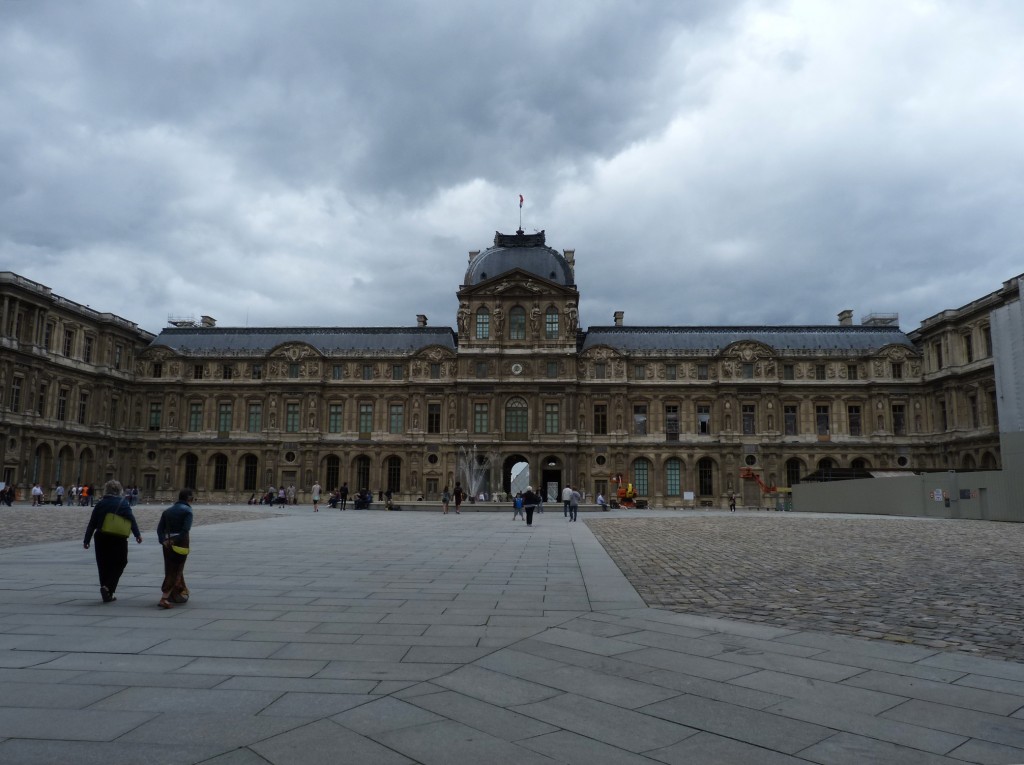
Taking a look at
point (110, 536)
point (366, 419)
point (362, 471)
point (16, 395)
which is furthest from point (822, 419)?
point (110, 536)

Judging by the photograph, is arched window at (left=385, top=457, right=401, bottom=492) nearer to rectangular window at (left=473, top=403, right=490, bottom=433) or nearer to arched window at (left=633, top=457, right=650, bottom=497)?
rectangular window at (left=473, top=403, right=490, bottom=433)

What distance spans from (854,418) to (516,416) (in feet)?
89.9

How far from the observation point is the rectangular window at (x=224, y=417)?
64.7 meters

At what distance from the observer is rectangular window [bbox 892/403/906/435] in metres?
60.9

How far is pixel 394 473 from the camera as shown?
63.0 meters

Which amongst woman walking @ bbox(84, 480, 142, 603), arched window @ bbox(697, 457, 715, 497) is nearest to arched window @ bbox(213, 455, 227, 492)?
arched window @ bbox(697, 457, 715, 497)

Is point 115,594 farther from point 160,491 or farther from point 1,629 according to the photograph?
point 160,491

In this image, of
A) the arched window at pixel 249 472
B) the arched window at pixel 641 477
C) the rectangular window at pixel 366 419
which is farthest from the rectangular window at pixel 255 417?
the arched window at pixel 641 477

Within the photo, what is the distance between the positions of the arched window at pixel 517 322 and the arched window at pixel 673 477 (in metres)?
15.9

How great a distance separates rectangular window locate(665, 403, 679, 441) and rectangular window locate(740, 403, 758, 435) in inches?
206

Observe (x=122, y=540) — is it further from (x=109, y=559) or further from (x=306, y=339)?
(x=306, y=339)

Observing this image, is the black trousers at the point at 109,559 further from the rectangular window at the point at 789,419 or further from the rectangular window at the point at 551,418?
the rectangular window at the point at 789,419

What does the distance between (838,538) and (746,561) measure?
8.29 m

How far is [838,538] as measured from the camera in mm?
22344
